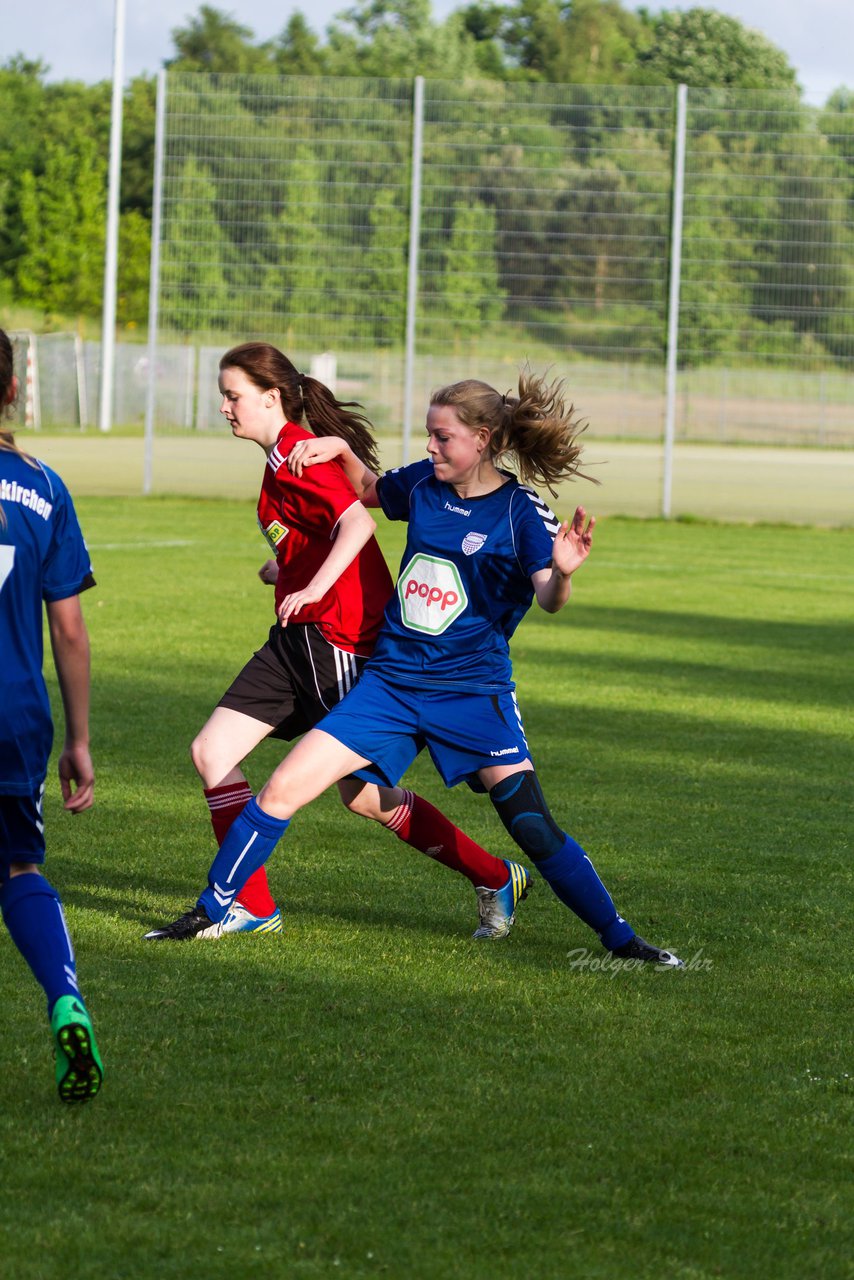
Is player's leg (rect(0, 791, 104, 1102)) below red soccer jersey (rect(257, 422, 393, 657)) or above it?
below

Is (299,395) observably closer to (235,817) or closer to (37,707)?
(235,817)

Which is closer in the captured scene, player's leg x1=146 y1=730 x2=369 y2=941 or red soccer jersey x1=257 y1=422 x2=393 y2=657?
player's leg x1=146 y1=730 x2=369 y2=941

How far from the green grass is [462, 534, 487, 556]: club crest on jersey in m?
1.14

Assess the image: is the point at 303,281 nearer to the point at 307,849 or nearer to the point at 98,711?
the point at 98,711

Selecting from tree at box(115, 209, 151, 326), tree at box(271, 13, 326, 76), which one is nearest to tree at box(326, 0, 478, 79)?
tree at box(271, 13, 326, 76)

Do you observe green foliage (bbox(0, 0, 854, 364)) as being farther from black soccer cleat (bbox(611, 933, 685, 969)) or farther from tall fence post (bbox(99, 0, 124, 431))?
black soccer cleat (bbox(611, 933, 685, 969))

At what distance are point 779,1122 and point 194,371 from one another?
2330 centimetres

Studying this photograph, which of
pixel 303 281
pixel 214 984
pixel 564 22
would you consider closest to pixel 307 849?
pixel 214 984

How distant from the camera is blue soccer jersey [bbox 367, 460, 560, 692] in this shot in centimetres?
498

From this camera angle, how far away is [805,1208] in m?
3.42

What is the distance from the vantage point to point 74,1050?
364 cm

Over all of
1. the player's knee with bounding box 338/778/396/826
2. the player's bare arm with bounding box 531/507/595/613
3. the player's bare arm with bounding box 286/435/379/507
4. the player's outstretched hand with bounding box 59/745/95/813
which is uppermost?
the player's bare arm with bounding box 286/435/379/507

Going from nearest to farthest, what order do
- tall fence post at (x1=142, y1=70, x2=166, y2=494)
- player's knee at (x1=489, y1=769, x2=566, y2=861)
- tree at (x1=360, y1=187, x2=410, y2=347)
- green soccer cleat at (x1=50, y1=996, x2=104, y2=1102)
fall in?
1. green soccer cleat at (x1=50, y1=996, x2=104, y2=1102)
2. player's knee at (x1=489, y1=769, x2=566, y2=861)
3. tall fence post at (x1=142, y1=70, x2=166, y2=494)
4. tree at (x1=360, y1=187, x2=410, y2=347)

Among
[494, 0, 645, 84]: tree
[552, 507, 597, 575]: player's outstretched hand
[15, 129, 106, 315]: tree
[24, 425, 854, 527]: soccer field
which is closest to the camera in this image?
[552, 507, 597, 575]: player's outstretched hand
